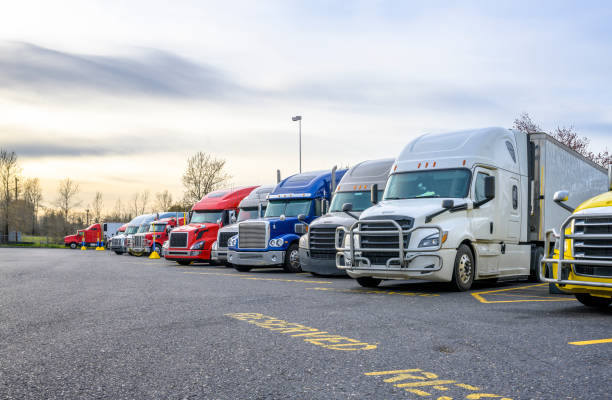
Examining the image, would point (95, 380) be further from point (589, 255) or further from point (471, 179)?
point (471, 179)

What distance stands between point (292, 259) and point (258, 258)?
1.06m

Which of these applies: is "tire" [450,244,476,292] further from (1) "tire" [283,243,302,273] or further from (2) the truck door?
(1) "tire" [283,243,302,273]

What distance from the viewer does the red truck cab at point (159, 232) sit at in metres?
34.4

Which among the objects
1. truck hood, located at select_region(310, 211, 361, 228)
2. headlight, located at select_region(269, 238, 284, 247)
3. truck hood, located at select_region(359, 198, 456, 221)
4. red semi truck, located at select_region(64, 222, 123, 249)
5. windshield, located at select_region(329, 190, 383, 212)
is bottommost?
red semi truck, located at select_region(64, 222, 123, 249)

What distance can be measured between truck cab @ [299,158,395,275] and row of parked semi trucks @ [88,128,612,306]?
3 centimetres

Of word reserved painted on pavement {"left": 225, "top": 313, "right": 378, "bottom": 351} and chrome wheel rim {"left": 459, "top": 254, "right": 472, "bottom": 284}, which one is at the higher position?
chrome wheel rim {"left": 459, "top": 254, "right": 472, "bottom": 284}

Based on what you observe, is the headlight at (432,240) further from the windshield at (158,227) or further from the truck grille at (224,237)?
the windshield at (158,227)

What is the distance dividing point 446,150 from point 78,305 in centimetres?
783

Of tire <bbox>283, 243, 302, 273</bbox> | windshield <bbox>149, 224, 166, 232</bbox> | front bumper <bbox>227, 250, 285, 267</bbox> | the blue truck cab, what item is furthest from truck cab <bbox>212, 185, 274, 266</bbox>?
windshield <bbox>149, 224, 166, 232</bbox>

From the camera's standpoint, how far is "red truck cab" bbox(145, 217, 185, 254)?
34375 mm

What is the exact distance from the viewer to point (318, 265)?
51.6 feet

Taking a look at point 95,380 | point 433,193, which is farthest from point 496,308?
point 95,380

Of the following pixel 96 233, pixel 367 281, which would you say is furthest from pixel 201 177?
Answer: pixel 367 281

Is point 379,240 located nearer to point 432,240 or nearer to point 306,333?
point 432,240
